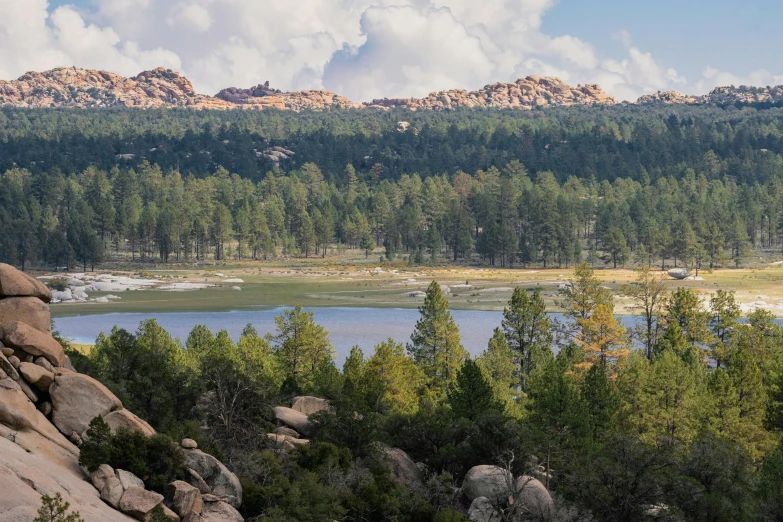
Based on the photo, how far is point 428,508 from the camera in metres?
40.3

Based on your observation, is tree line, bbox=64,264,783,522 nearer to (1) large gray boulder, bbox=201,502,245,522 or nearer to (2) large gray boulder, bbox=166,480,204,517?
(1) large gray boulder, bbox=201,502,245,522

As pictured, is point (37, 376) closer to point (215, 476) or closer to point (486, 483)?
point (215, 476)

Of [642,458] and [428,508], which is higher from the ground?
[642,458]

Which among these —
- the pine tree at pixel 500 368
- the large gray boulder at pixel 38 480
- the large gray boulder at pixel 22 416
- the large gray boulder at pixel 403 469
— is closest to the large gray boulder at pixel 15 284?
the large gray boulder at pixel 22 416

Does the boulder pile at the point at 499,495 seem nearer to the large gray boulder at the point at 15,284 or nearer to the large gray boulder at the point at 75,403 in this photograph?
the large gray boulder at the point at 75,403

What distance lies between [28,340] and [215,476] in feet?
30.8

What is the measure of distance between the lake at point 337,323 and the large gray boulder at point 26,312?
5096 centimetres

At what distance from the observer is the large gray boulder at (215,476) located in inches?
1394

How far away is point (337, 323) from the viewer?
10944 cm

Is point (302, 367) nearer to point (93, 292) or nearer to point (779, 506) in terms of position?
point (779, 506)

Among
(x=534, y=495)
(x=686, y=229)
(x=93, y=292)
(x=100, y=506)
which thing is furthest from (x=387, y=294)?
(x=100, y=506)

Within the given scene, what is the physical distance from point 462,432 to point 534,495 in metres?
7.75

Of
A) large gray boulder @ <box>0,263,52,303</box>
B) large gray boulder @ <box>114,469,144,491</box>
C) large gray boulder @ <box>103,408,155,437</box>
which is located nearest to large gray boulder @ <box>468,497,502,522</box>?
large gray boulder @ <box>103,408,155,437</box>

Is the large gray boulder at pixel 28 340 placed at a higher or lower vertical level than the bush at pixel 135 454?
higher
